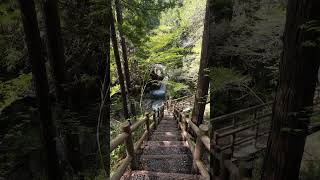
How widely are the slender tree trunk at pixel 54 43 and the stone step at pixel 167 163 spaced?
2.16 meters

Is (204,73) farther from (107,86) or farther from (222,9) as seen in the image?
(107,86)

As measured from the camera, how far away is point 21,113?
3559 millimetres

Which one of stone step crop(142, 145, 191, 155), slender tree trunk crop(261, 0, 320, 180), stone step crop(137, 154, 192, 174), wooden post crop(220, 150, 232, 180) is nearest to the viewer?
slender tree trunk crop(261, 0, 320, 180)

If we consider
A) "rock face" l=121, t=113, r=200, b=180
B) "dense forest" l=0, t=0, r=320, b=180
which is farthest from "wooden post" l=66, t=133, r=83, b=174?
"rock face" l=121, t=113, r=200, b=180

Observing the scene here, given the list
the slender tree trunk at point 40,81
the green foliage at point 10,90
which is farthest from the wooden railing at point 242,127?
the green foliage at point 10,90

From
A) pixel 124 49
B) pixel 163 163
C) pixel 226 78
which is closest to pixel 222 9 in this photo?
pixel 226 78

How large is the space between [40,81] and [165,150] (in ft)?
12.3

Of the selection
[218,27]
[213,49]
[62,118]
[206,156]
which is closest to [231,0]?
[218,27]

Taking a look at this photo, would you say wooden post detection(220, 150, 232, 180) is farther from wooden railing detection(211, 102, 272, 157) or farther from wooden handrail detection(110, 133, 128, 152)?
wooden handrail detection(110, 133, 128, 152)

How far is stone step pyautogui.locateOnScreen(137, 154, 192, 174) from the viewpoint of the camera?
465 centimetres

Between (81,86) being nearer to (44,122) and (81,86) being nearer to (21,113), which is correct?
(21,113)

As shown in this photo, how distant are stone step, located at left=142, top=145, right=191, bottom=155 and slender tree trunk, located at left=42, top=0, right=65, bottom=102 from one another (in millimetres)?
2912

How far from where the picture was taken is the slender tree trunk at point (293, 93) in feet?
7.43

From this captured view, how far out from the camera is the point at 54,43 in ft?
10.3
